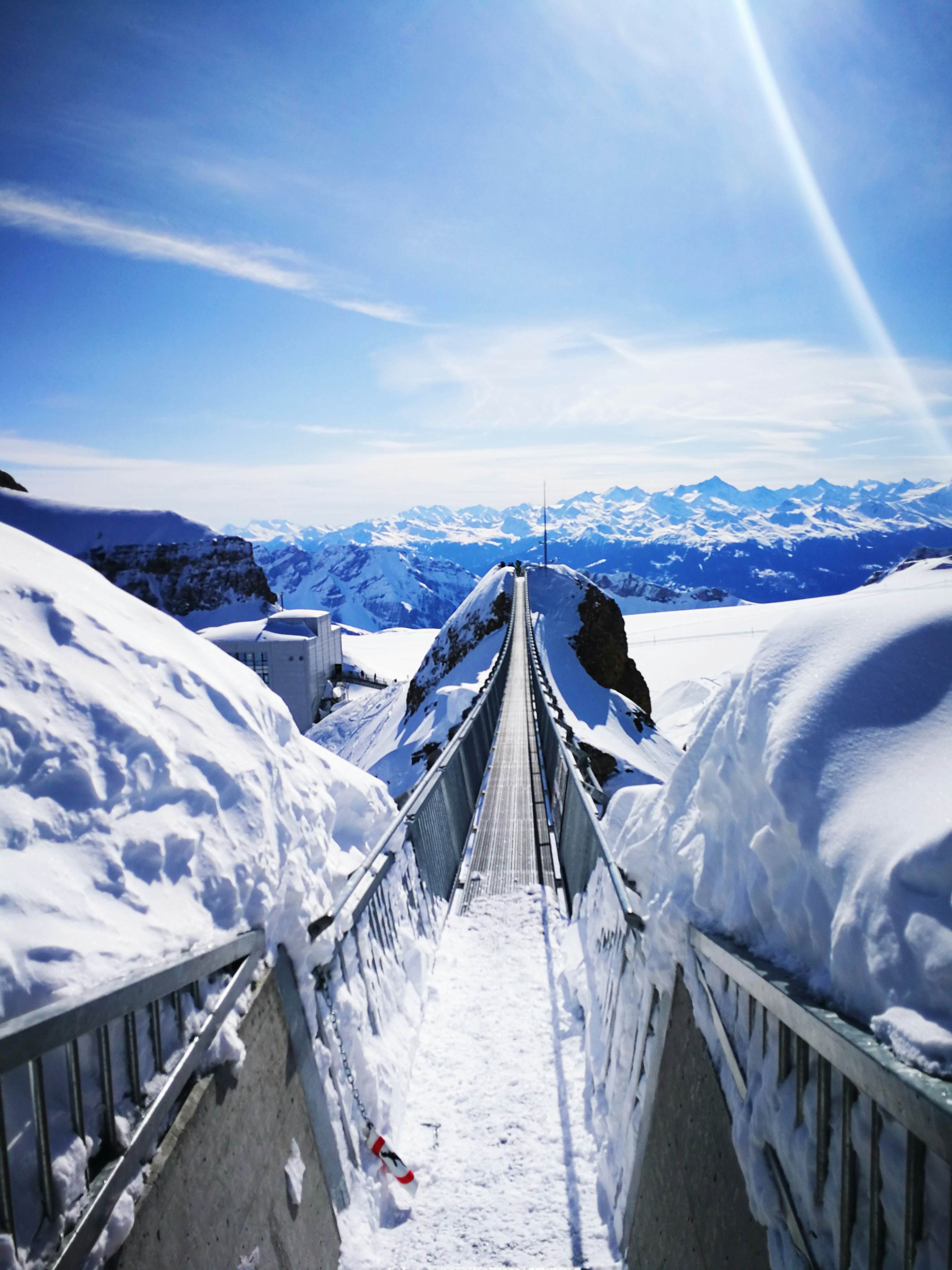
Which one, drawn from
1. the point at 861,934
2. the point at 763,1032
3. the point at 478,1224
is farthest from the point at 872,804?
Result: the point at 478,1224

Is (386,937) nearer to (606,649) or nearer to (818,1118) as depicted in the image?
(818,1118)

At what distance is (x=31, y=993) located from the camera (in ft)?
7.83

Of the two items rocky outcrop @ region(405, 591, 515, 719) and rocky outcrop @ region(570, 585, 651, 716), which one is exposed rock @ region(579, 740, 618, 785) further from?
rocky outcrop @ region(405, 591, 515, 719)

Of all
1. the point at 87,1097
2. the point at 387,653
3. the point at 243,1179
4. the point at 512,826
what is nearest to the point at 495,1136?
the point at 243,1179

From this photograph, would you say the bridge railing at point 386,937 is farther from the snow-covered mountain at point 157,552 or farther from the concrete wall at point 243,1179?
the snow-covered mountain at point 157,552

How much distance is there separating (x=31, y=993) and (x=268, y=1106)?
5.42 ft

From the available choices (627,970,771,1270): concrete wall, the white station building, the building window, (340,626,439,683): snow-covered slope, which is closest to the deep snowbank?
(627,970,771,1270): concrete wall

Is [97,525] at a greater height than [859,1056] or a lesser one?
greater

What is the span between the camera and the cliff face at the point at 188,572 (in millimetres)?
80438

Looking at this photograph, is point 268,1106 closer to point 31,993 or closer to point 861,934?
point 31,993

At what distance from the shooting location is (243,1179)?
3102 mm

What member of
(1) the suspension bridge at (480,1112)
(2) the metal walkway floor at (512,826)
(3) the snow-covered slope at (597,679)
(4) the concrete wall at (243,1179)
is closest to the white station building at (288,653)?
(3) the snow-covered slope at (597,679)

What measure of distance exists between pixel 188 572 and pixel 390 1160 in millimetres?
88029

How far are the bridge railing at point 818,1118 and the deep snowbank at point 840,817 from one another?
0.42 feet
